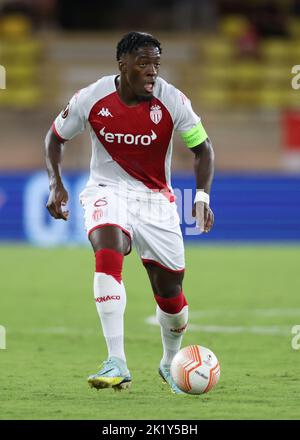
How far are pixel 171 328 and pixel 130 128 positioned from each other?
1.23m

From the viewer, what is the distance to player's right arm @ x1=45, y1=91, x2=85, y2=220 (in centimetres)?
689

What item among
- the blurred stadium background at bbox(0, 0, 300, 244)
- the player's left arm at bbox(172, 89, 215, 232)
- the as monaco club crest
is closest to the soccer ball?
the player's left arm at bbox(172, 89, 215, 232)

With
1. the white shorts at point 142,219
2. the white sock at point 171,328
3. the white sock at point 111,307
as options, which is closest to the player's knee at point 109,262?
the white sock at point 111,307

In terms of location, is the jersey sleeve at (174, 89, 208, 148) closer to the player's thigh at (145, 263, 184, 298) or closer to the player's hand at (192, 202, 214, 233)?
the player's hand at (192, 202, 214, 233)

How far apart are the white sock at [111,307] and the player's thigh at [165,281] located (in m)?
0.42

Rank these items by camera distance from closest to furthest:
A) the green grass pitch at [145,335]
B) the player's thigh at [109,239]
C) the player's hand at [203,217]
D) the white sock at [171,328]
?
the green grass pitch at [145,335], the player's thigh at [109,239], the player's hand at [203,217], the white sock at [171,328]

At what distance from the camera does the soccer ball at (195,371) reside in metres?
6.53

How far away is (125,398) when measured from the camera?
21.0ft

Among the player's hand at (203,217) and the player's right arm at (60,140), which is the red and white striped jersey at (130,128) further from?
the player's hand at (203,217)

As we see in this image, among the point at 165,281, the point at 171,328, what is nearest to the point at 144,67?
the point at 165,281

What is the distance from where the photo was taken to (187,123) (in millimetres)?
7008

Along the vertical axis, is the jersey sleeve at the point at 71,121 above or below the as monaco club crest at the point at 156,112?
below

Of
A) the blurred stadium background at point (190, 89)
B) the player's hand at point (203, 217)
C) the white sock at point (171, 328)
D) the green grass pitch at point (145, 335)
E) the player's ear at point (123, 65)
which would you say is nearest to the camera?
the green grass pitch at point (145, 335)
